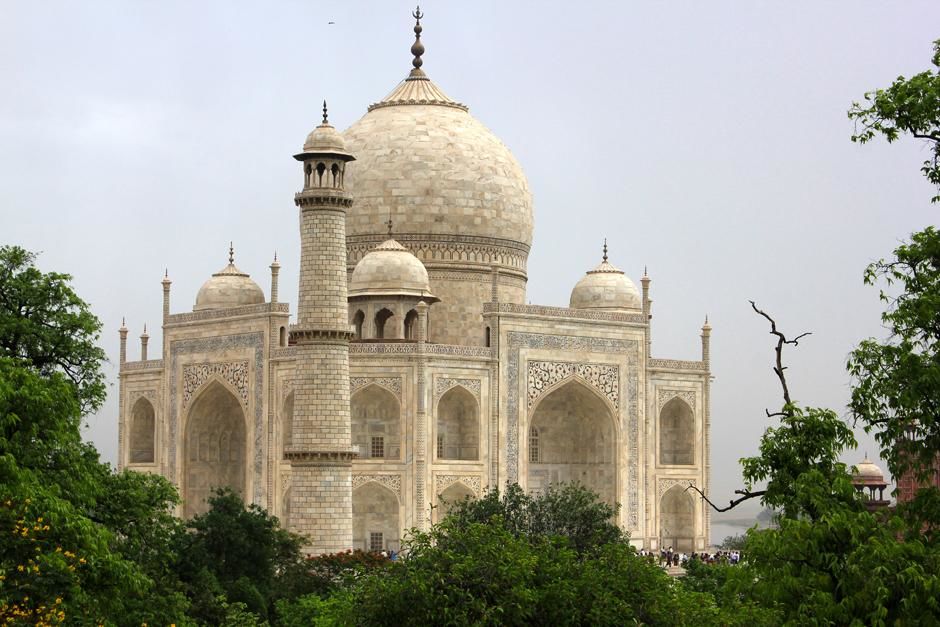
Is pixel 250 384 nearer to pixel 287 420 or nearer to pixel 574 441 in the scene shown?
pixel 287 420

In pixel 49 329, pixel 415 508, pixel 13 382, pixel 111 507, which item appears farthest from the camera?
pixel 415 508

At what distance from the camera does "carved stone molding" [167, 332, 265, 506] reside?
36500 millimetres

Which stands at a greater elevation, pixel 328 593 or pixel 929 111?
pixel 929 111

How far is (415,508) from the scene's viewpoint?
1382 inches

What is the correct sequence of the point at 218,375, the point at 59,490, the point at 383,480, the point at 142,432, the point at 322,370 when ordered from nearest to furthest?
the point at 59,490
the point at 322,370
the point at 383,480
the point at 218,375
the point at 142,432

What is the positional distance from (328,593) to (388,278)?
13.3 metres

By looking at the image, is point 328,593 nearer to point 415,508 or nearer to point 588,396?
point 415,508

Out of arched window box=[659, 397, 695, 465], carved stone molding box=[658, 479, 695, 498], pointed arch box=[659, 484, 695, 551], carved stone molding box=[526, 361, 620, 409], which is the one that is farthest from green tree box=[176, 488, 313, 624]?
arched window box=[659, 397, 695, 465]

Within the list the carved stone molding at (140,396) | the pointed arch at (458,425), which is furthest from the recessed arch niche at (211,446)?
the pointed arch at (458,425)

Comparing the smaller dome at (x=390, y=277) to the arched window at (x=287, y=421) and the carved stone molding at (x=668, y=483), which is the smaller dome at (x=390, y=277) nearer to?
the arched window at (x=287, y=421)

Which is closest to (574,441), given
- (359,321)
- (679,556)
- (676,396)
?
(676,396)

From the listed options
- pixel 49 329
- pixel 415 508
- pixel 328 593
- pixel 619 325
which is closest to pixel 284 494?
pixel 415 508

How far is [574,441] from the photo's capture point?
39.7 m

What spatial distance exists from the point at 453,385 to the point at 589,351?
3718 mm
